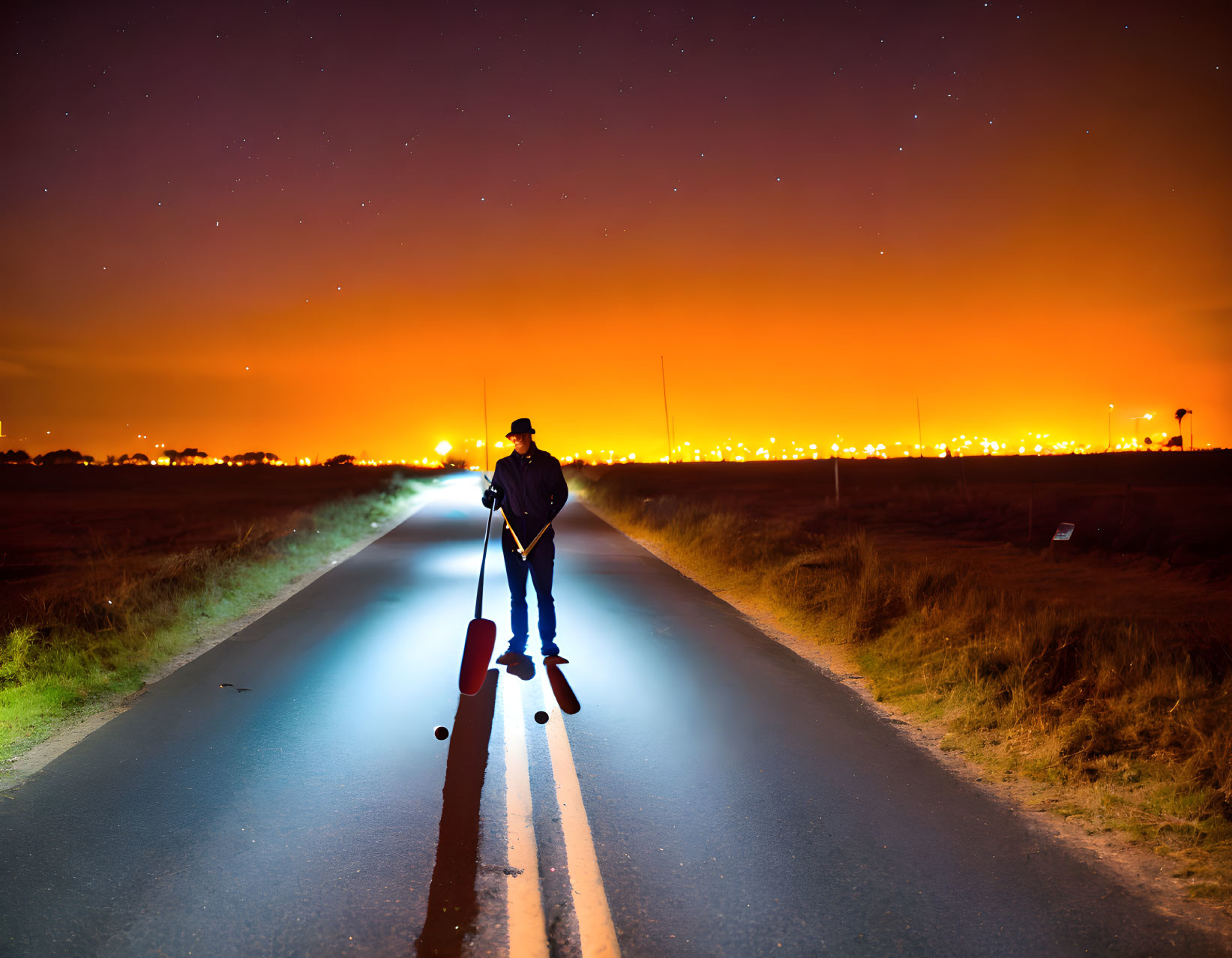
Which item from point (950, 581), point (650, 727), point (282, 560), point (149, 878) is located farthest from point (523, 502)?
point (282, 560)

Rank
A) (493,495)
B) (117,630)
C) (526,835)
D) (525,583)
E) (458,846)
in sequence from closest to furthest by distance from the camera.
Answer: (458,846) → (526,835) → (493,495) → (525,583) → (117,630)

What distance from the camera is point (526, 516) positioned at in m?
7.61

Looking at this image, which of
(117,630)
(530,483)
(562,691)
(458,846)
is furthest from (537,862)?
(117,630)

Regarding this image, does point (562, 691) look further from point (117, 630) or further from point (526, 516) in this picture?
point (117, 630)

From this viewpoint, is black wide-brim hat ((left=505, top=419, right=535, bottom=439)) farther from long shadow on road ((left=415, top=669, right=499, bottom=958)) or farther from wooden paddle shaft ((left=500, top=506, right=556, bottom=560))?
long shadow on road ((left=415, top=669, right=499, bottom=958))

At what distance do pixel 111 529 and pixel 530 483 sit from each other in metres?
27.9


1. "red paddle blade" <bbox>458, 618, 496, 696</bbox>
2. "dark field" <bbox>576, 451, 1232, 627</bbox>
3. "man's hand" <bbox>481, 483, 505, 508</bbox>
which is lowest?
"dark field" <bbox>576, 451, 1232, 627</bbox>

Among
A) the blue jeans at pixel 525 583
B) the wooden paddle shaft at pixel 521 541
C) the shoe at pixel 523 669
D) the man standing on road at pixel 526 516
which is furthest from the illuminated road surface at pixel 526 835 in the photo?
→ the wooden paddle shaft at pixel 521 541

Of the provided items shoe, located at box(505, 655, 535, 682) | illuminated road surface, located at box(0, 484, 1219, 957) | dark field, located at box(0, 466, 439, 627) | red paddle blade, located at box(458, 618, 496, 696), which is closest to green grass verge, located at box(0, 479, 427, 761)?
illuminated road surface, located at box(0, 484, 1219, 957)

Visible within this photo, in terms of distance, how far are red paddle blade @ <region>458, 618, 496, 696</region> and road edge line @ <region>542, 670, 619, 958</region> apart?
1.37m

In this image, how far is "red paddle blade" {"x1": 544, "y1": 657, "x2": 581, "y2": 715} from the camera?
6383mm

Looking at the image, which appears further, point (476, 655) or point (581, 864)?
point (476, 655)

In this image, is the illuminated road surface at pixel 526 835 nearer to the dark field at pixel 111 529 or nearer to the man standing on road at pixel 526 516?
the man standing on road at pixel 526 516

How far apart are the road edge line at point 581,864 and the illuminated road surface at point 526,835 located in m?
0.02
